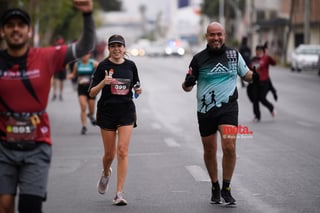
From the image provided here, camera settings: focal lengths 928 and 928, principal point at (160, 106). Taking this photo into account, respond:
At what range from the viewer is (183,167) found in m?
12.9

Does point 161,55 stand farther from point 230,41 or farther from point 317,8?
point 317,8

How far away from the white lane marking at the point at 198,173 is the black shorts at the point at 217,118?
76.4 inches

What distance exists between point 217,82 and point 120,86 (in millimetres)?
1131

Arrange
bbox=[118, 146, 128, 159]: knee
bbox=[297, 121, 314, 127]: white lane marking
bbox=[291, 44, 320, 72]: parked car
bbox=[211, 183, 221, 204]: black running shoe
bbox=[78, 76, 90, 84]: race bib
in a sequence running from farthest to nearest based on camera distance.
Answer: bbox=[291, 44, 320, 72]: parked car → bbox=[297, 121, 314, 127]: white lane marking → bbox=[78, 76, 90, 84]: race bib → bbox=[118, 146, 128, 159]: knee → bbox=[211, 183, 221, 204]: black running shoe

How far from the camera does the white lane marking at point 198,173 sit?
11.6 meters

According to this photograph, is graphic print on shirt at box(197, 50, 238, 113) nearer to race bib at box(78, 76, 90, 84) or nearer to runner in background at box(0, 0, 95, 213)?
runner in background at box(0, 0, 95, 213)

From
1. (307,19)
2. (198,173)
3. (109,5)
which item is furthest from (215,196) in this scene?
(109,5)

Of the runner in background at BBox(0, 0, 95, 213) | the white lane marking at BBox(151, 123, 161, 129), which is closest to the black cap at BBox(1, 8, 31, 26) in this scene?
the runner in background at BBox(0, 0, 95, 213)

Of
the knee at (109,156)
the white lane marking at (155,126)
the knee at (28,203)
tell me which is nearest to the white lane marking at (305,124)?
the white lane marking at (155,126)

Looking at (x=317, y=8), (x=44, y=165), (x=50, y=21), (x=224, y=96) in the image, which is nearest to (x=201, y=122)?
(x=224, y=96)

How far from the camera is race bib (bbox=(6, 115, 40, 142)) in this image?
6496 millimetres

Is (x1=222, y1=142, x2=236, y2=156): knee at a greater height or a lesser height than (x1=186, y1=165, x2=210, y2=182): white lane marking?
greater

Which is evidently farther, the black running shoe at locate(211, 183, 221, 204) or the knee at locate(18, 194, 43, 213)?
the black running shoe at locate(211, 183, 221, 204)

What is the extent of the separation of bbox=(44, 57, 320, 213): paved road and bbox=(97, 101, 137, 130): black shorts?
838mm
